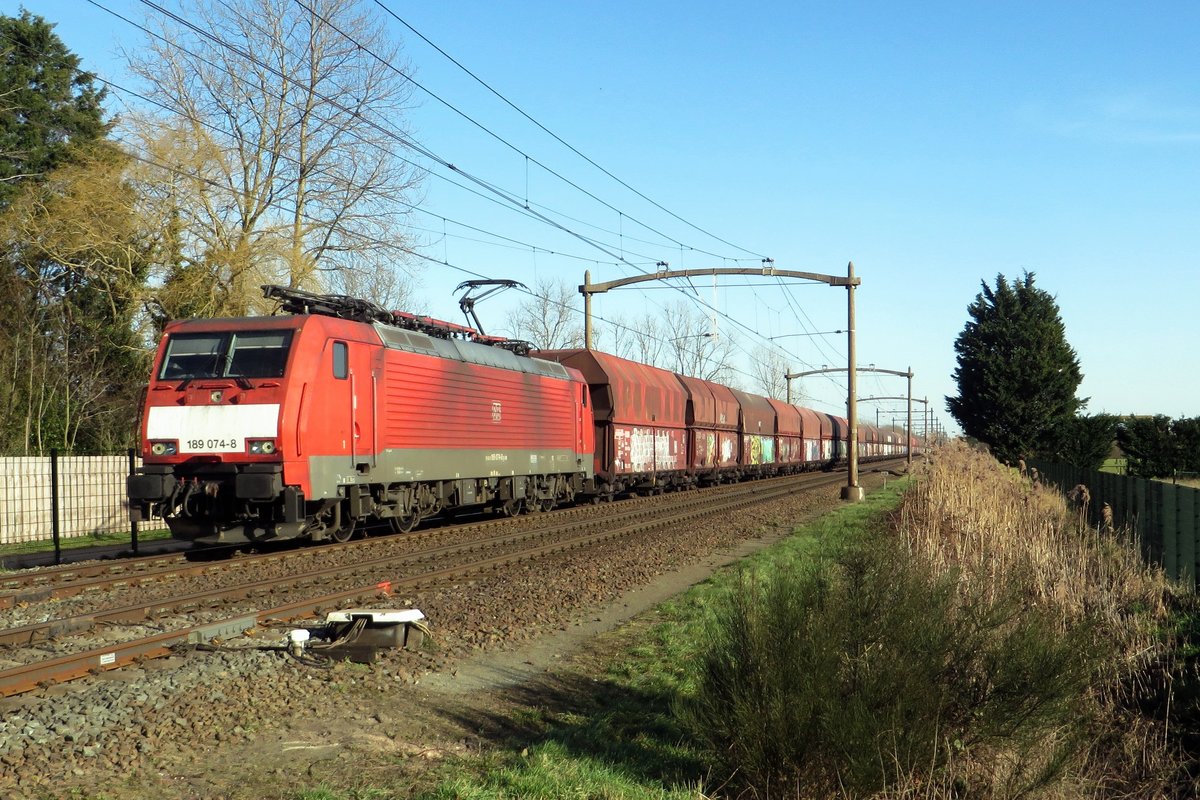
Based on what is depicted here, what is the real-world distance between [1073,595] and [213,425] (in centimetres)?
1083

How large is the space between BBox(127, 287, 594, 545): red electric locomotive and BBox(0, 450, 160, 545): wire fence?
5.83 meters

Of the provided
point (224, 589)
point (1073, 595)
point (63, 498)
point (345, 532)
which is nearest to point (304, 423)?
point (345, 532)

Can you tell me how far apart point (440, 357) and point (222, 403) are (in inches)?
185

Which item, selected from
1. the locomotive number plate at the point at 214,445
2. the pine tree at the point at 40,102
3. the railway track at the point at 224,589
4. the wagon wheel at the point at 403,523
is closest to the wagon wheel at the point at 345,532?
the railway track at the point at 224,589

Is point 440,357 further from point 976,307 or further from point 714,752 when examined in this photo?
point 976,307

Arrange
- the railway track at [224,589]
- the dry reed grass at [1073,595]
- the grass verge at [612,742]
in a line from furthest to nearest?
the railway track at [224,589]
the dry reed grass at [1073,595]
the grass verge at [612,742]

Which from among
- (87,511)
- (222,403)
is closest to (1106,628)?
Result: (222,403)

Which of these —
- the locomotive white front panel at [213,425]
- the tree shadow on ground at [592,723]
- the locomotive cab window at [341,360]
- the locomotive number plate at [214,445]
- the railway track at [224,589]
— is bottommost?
the tree shadow on ground at [592,723]

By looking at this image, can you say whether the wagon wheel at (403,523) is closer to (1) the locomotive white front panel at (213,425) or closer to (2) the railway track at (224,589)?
(2) the railway track at (224,589)

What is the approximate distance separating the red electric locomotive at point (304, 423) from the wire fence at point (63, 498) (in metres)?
5.83

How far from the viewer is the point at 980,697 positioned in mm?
5762

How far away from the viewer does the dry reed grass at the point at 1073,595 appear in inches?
252

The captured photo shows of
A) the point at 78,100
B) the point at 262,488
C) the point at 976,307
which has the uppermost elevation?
the point at 78,100

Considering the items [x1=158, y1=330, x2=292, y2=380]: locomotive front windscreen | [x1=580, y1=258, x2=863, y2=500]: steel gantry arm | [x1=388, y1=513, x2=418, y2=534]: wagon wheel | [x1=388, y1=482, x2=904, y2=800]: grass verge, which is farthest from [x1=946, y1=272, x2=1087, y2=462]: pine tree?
[x1=388, y1=482, x2=904, y2=800]: grass verge
